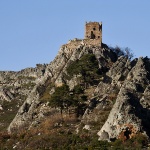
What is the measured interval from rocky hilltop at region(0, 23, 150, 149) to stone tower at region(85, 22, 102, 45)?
247 cm

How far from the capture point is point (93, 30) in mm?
144250

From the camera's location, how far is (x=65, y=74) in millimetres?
131250

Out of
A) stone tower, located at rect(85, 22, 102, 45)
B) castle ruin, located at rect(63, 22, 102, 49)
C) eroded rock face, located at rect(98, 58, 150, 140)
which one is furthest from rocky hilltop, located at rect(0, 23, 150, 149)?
stone tower, located at rect(85, 22, 102, 45)

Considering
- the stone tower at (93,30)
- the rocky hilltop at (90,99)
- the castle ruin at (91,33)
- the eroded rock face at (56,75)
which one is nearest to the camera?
the rocky hilltop at (90,99)

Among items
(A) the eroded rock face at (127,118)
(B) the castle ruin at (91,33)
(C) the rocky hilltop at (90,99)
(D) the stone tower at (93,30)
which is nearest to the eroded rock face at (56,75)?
(C) the rocky hilltop at (90,99)

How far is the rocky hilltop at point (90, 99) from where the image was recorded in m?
91.0

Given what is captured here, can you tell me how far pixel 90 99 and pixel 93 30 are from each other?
37.4 metres

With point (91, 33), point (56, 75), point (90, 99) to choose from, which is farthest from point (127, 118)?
point (91, 33)

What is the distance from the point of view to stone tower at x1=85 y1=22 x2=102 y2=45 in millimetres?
143125

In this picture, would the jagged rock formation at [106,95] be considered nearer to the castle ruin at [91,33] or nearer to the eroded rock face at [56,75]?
the eroded rock face at [56,75]

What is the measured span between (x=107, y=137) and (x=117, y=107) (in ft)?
19.7

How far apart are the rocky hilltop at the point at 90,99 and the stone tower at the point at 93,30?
2472 millimetres

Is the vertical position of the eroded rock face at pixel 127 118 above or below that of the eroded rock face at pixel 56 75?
below

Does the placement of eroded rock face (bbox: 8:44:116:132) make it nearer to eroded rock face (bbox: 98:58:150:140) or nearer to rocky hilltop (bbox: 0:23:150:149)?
rocky hilltop (bbox: 0:23:150:149)
